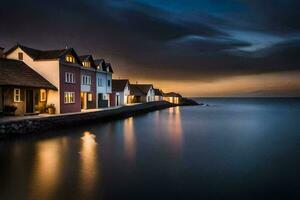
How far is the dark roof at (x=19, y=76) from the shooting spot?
25028 millimetres

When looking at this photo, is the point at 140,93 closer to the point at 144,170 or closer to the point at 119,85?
the point at 119,85

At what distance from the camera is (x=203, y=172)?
43.6 feet

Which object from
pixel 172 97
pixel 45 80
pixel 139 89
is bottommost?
pixel 172 97

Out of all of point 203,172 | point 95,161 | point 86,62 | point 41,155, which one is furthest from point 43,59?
point 203,172

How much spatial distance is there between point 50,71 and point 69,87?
3.14 metres

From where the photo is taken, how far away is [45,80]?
31.2 meters

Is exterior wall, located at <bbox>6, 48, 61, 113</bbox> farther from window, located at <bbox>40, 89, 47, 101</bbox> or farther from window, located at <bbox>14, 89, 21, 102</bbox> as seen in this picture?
window, located at <bbox>14, 89, 21, 102</bbox>

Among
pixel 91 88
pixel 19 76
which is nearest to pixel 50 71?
pixel 19 76

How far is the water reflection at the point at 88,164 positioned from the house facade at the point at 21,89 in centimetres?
884

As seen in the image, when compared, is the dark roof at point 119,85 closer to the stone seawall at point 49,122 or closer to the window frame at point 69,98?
the stone seawall at point 49,122

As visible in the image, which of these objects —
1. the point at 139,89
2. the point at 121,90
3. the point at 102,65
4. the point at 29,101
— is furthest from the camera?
the point at 139,89

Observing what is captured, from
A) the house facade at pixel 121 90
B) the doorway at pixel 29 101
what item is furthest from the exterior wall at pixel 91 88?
the house facade at pixel 121 90

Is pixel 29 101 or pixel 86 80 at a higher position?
pixel 86 80

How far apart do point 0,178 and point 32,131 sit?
1255 cm
